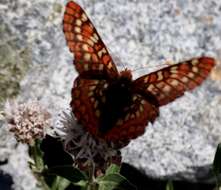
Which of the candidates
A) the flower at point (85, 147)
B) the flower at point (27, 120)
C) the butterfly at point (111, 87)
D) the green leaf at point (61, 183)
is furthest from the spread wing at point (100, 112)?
the green leaf at point (61, 183)

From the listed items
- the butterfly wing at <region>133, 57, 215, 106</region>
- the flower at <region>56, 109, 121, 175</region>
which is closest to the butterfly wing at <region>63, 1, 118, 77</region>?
the butterfly wing at <region>133, 57, 215, 106</region>

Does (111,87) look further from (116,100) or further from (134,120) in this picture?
(134,120)

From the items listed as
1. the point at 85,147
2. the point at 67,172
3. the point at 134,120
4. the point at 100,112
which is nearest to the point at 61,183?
the point at 67,172

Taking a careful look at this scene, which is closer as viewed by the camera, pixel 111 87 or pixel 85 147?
pixel 111 87

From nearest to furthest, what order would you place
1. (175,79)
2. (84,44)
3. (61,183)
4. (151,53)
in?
(175,79) → (84,44) → (61,183) → (151,53)

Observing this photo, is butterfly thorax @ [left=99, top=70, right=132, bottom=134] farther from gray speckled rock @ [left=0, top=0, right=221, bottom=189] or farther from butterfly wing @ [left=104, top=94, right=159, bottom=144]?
gray speckled rock @ [left=0, top=0, right=221, bottom=189]

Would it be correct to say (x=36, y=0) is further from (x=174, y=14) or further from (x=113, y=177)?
(x=113, y=177)

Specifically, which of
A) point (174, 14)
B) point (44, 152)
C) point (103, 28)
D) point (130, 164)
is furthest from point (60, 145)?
point (174, 14)
